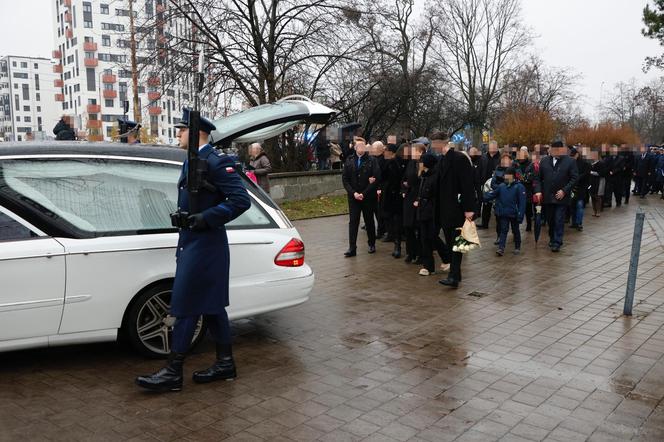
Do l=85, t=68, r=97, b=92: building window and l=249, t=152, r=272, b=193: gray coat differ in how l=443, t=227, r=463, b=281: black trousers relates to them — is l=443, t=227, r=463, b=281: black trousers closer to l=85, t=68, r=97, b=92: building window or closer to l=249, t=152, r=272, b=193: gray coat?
l=249, t=152, r=272, b=193: gray coat

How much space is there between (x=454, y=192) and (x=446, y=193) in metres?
0.10

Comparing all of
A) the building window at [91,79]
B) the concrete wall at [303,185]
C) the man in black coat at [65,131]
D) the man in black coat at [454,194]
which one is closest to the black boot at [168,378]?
the man in black coat at [454,194]

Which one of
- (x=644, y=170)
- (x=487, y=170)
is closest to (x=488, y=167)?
(x=487, y=170)

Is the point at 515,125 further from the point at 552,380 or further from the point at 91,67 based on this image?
the point at 91,67

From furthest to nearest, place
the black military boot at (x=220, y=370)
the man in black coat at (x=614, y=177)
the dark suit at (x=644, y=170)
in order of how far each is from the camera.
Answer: the dark suit at (x=644, y=170) → the man in black coat at (x=614, y=177) → the black military boot at (x=220, y=370)

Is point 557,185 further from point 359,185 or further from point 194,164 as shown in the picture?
point 194,164

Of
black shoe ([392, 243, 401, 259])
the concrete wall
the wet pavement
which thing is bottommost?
the wet pavement

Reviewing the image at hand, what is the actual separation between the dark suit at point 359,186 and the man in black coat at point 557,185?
302 cm

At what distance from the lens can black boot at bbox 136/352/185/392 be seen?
4.34 meters

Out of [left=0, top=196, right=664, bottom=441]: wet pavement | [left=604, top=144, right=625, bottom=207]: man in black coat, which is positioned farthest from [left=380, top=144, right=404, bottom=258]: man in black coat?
[left=604, top=144, right=625, bottom=207]: man in black coat

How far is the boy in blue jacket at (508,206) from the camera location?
10.4m

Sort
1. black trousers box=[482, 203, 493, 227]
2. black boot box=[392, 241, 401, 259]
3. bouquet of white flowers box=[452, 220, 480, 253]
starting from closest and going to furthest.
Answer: bouquet of white flowers box=[452, 220, 480, 253] → black boot box=[392, 241, 401, 259] → black trousers box=[482, 203, 493, 227]

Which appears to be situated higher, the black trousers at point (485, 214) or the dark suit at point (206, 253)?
the dark suit at point (206, 253)

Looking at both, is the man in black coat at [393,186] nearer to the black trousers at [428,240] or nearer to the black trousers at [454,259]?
the black trousers at [428,240]
